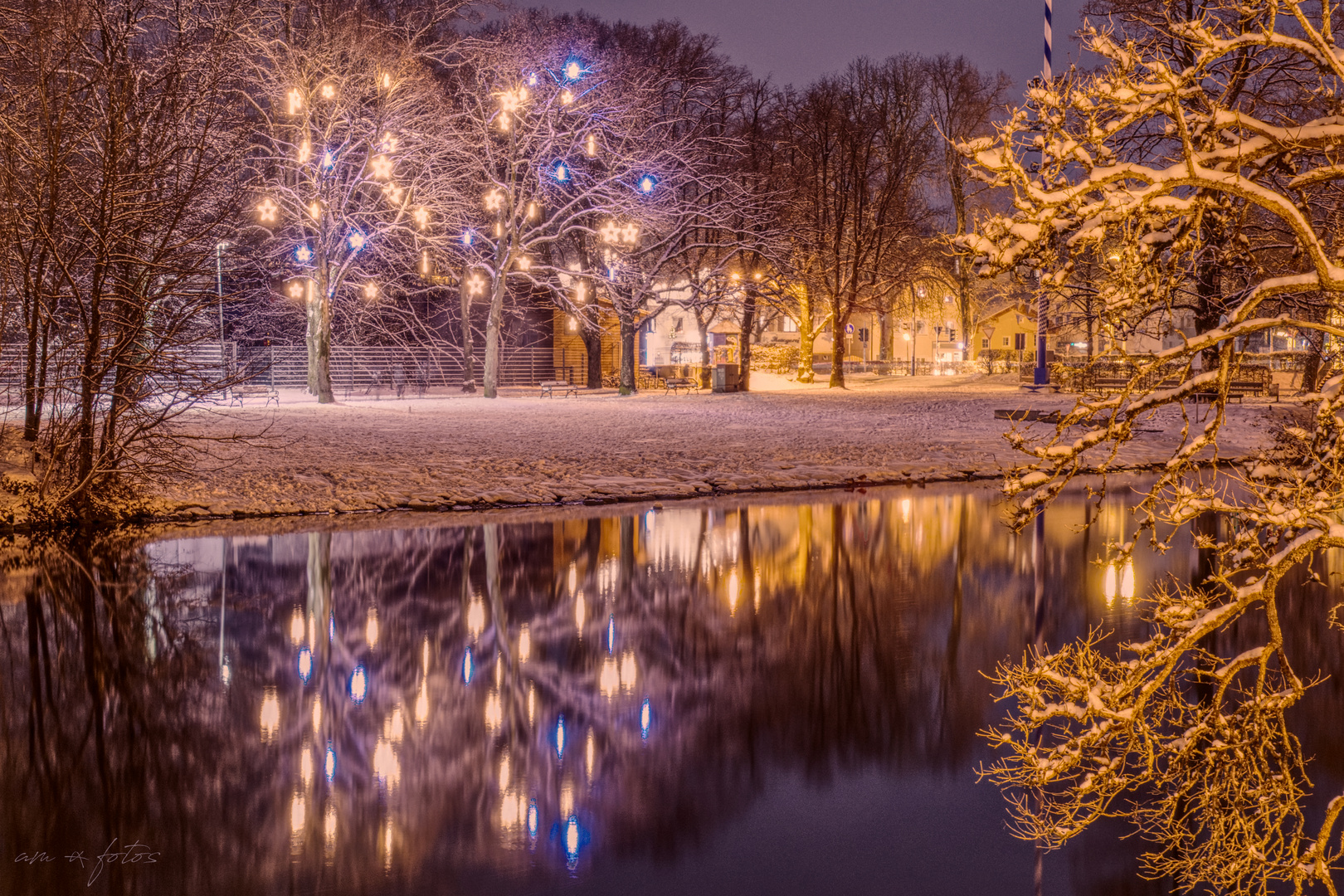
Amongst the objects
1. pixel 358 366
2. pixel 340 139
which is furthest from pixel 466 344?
pixel 340 139

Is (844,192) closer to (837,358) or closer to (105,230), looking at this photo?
(837,358)

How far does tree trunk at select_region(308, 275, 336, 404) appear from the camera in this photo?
3647 centimetres

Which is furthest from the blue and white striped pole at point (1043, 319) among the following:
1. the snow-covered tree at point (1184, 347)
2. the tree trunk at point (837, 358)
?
the tree trunk at point (837, 358)

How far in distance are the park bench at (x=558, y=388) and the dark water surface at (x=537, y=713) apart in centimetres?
2974

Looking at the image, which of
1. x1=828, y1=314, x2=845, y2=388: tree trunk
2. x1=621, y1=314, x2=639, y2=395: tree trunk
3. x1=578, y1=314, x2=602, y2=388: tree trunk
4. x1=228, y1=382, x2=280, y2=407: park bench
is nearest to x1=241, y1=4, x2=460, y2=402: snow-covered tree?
x1=228, y1=382, x2=280, y2=407: park bench

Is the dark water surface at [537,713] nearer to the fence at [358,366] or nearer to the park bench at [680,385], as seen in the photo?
the fence at [358,366]

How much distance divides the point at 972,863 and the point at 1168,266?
3.27 meters

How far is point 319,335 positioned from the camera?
37438 mm

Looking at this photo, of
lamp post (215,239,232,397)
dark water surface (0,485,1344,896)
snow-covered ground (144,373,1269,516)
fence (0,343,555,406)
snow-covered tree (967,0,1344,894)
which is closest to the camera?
snow-covered tree (967,0,1344,894)

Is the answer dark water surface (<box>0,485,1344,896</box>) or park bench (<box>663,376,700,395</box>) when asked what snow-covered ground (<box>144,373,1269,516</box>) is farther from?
park bench (<box>663,376,700,395</box>)

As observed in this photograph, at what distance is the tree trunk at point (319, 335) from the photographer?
36469 millimetres

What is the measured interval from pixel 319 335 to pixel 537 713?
31.5 meters

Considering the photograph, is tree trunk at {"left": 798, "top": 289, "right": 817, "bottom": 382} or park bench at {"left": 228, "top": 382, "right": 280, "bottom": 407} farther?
tree trunk at {"left": 798, "top": 289, "right": 817, "bottom": 382}

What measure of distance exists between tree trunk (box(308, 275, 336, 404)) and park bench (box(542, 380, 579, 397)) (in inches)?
352
